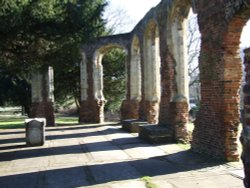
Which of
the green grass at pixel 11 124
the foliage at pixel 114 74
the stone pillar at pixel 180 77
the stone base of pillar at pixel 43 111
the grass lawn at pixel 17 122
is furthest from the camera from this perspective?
the foliage at pixel 114 74

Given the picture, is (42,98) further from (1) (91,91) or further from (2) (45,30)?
(2) (45,30)

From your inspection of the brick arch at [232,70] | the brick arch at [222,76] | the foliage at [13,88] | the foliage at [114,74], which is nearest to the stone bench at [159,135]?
the brick arch at [222,76]

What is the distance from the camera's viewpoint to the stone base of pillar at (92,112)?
24125 millimetres

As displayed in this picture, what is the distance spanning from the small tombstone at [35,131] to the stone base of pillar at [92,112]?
439 inches

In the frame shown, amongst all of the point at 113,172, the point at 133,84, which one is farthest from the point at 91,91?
the point at 113,172

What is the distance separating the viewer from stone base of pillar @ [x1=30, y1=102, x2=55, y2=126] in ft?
76.7

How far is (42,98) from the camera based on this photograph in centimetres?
2361

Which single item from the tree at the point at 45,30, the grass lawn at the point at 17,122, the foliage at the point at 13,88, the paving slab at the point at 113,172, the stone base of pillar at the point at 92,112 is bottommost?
the paving slab at the point at 113,172

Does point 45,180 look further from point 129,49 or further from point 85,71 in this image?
point 85,71

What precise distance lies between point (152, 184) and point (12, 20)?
22.3 ft

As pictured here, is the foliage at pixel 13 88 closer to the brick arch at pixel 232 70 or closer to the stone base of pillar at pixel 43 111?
the stone base of pillar at pixel 43 111

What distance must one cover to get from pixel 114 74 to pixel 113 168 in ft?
72.7

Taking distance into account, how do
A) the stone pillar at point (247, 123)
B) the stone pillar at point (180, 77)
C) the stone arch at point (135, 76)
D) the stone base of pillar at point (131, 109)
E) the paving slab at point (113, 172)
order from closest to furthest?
the stone pillar at point (247, 123) → the paving slab at point (113, 172) → the stone pillar at point (180, 77) → the stone arch at point (135, 76) → the stone base of pillar at point (131, 109)

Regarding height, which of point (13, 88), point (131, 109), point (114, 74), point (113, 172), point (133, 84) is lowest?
point (113, 172)
